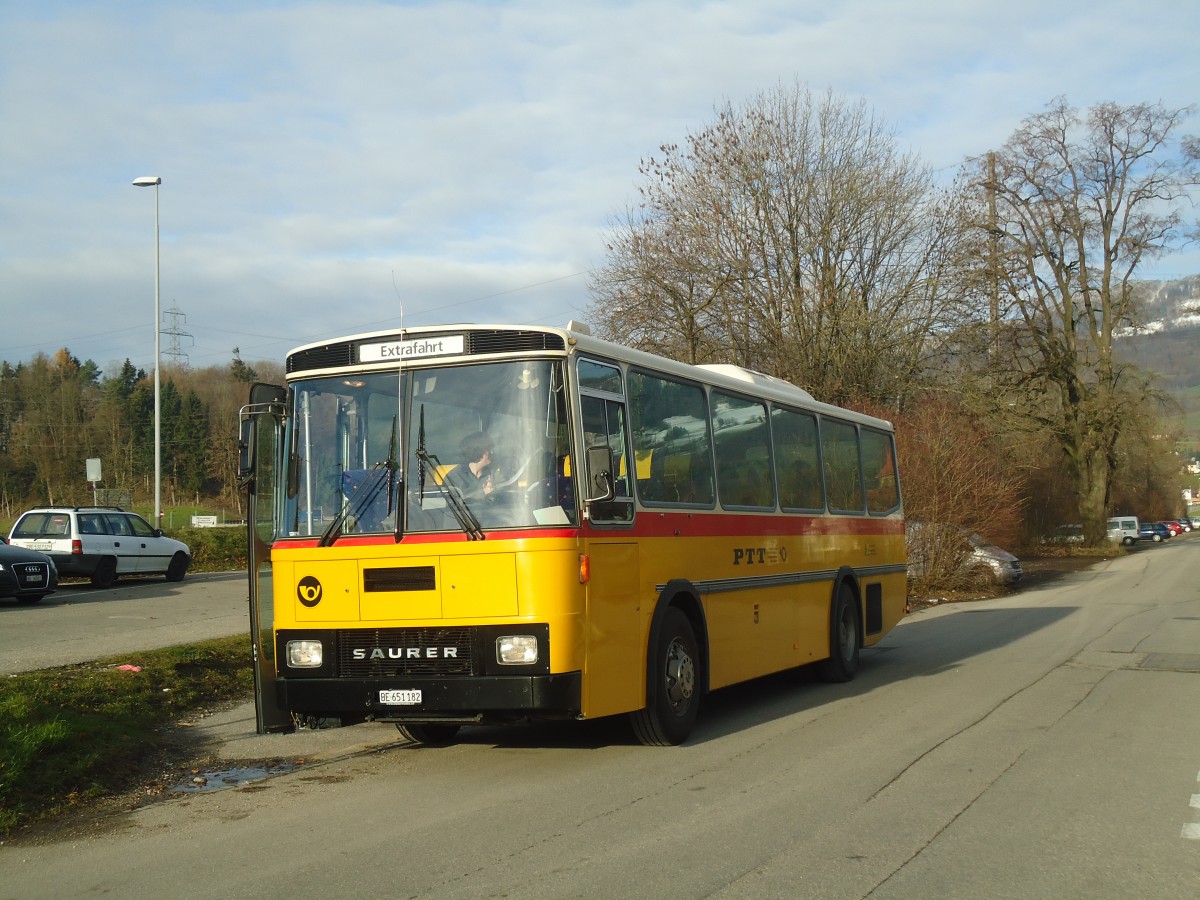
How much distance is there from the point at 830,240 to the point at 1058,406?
22403mm

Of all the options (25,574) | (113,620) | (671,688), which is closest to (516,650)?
(671,688)

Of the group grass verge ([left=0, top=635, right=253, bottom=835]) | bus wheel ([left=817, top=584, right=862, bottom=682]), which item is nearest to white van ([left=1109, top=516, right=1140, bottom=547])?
bus wheel ([left=817, top=584, right=862, bottom=682])

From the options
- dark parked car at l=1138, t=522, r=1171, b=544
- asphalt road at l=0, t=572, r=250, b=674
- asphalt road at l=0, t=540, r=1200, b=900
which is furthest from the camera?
dark parked car at l=1138, t=522, r=1171, b=544

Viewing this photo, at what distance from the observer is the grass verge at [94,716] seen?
297 inches

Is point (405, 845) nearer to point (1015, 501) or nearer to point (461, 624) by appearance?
point (461, 624)

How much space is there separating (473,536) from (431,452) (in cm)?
69

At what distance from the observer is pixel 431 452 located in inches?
312

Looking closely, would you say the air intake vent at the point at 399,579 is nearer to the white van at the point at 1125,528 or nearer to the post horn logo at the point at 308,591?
the post horn logo at the point at 308,591

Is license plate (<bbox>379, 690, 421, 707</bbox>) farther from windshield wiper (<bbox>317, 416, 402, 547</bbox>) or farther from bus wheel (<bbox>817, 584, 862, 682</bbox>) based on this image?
bus wheel (<bbox>817, 584, 862, 682</bbox>)

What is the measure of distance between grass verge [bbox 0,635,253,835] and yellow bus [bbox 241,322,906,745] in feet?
4.19

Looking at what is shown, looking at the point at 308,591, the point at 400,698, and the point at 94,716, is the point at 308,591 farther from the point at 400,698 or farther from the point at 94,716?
the point at 94,716

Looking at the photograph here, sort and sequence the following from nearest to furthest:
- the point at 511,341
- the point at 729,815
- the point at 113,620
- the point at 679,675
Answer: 1. the point at 729,815
2. the point at 511,341
3. the point at 679,675
4. the point at 113,620

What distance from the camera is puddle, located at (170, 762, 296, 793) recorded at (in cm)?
809

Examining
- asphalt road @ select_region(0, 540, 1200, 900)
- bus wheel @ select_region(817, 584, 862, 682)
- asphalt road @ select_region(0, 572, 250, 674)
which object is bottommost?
asphalt road @ select_region(0, 540, 1200, 900)
